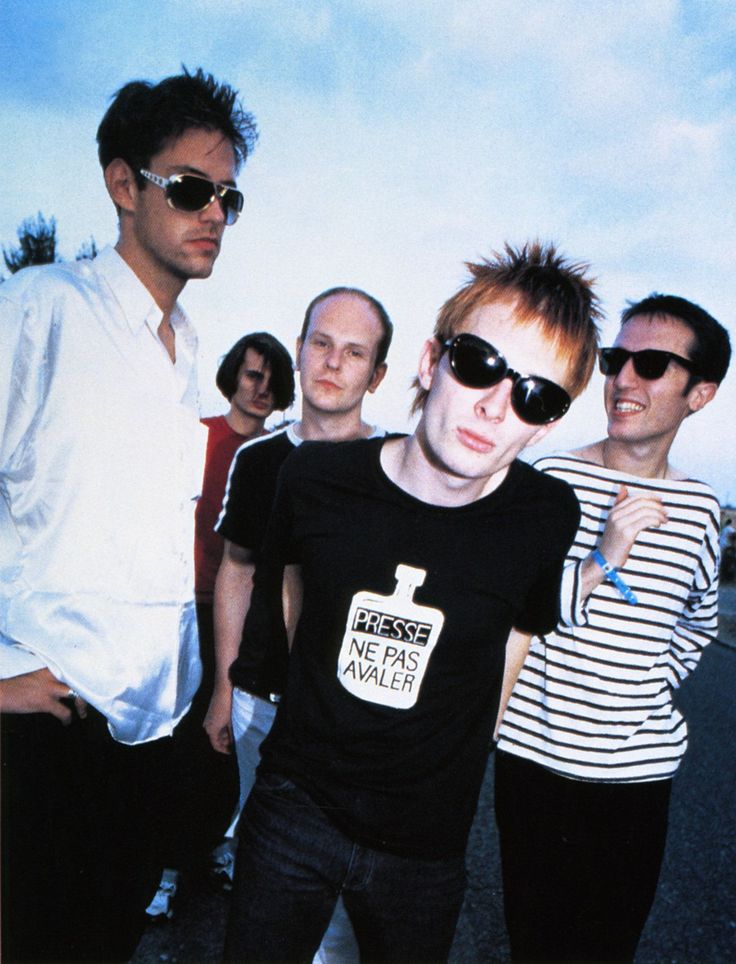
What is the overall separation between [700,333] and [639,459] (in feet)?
1.55

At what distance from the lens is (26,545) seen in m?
1.46

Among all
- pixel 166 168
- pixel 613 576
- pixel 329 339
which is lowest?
pixel 613 576

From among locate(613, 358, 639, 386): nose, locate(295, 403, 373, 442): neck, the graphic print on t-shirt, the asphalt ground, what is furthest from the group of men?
the asphalt ground

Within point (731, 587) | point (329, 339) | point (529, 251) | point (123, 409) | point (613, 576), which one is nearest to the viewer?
point (123, 409)

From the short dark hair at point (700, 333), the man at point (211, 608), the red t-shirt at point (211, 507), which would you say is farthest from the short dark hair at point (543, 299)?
the red t-shirt at point (211, 507)

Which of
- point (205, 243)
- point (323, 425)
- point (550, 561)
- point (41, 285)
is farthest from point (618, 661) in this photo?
point (41, 285)

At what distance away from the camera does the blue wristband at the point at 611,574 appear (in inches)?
71.5

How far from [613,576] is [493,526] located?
449 millimetres

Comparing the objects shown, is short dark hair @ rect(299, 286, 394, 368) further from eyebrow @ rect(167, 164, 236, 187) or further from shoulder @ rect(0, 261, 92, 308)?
shoulder @ rect(0, 261, 92, 308)

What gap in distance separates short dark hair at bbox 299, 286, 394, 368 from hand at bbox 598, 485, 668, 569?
4.03 feet

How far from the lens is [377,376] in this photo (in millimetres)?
2805

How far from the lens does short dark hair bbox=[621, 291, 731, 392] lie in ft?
7.09

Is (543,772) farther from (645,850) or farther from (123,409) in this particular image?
(123,409)

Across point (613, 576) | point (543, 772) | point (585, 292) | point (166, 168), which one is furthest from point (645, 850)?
point (166, 168)
